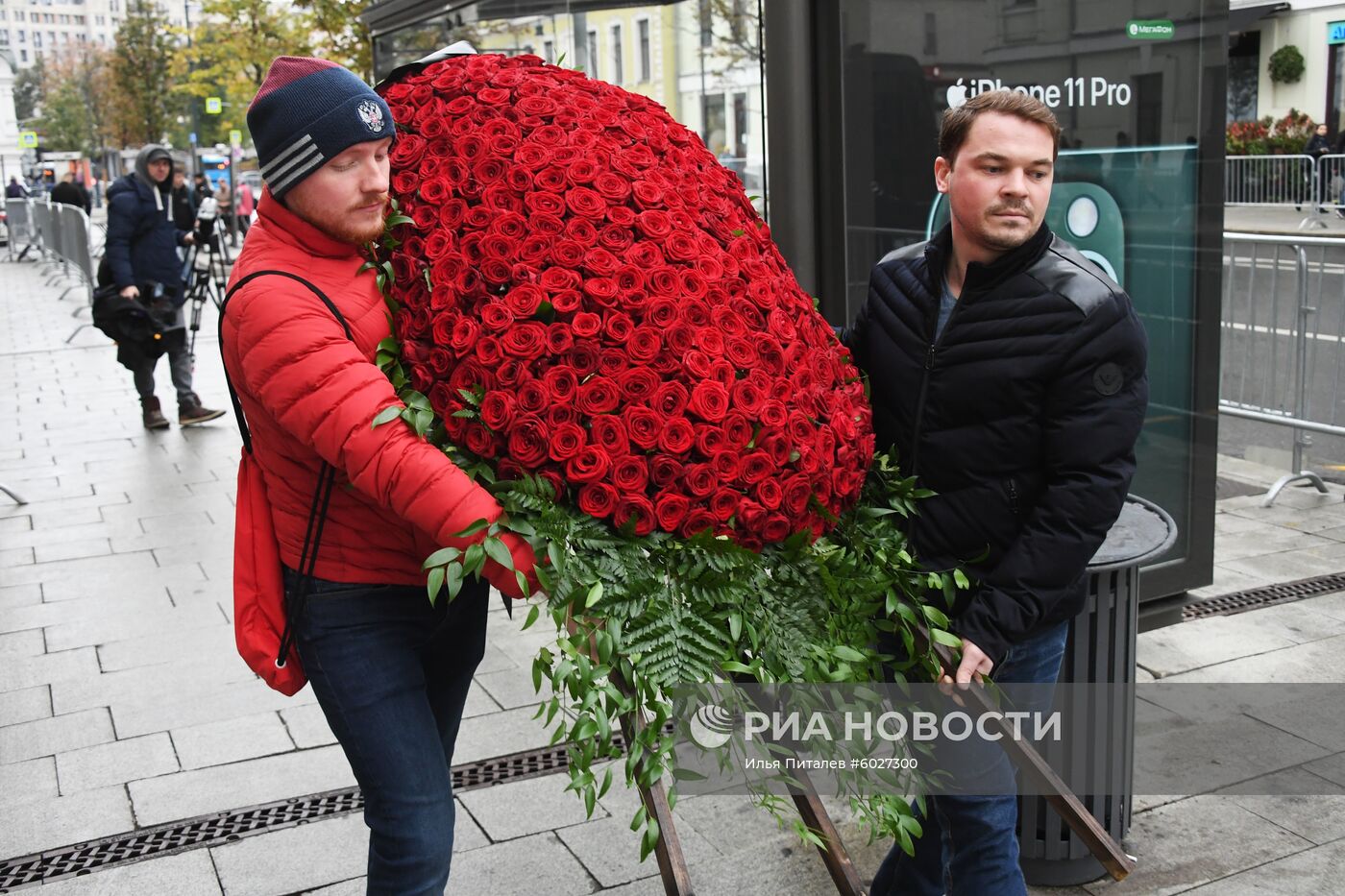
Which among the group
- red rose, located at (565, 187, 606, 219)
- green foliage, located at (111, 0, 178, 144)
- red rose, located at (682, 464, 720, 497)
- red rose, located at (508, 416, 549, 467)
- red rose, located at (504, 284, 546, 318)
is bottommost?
red rose, located at (682, 464, 720, 497)

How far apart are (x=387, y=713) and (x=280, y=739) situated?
2.29 m

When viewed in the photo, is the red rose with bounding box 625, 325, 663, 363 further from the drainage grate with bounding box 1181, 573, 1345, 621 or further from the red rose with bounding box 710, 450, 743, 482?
the drainage grate with bounding box 1181, 573, 1345, 621

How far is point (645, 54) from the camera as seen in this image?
17.3ft

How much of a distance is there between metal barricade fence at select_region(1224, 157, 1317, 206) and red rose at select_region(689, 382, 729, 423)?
980 inches

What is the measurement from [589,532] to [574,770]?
382 mm

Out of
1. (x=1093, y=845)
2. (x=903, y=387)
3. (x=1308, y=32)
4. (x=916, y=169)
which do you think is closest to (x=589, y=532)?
(x=903, y=387)

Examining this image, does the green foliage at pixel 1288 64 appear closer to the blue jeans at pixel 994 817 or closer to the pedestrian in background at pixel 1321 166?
the pedestrian in background at pixel 1321 166

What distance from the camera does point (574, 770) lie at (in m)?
2.10

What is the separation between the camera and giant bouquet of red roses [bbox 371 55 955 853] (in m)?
2.10

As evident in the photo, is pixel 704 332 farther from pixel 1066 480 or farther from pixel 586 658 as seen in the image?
pixel 1066 480

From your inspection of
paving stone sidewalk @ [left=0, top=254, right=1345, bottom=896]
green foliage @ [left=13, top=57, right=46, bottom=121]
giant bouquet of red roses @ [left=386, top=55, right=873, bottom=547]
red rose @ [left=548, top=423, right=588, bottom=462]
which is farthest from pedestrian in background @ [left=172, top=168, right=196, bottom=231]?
green foliage @ [left=13, top=57, right=46, bottom=121]

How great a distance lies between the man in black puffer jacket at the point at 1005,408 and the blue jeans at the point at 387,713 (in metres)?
1.00

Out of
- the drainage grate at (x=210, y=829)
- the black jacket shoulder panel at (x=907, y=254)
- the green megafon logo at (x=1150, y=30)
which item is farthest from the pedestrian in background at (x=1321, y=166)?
the black jacket shoulder panel at (x=907, y=254)

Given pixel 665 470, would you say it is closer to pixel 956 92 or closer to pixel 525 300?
pixel 525 300
